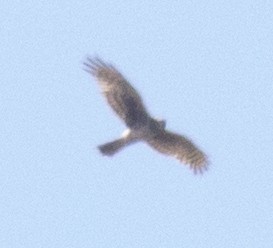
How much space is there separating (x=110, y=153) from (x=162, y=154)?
1520 mm

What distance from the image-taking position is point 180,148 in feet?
96.8

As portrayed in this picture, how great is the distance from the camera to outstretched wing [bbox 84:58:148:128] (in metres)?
28.2

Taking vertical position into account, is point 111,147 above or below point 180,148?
below

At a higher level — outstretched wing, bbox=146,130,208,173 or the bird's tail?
outstretched wing, bbox=146,130,208,173

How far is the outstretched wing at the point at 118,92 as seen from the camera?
28188 millimetres

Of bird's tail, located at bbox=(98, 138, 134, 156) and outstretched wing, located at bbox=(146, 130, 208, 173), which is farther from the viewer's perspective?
outstretched wing, located at bbox=(146, 130, 208, 173)

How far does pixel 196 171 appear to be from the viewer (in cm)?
2978

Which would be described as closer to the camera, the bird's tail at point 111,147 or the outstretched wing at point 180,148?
the bird's tail at point 111,147

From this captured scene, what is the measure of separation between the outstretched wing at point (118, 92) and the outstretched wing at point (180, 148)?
917 millimetres

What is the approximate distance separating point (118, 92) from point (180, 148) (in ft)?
6.13

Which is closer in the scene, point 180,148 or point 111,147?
point 111,147

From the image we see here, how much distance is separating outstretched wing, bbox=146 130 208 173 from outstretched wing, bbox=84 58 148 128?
3.01 ft

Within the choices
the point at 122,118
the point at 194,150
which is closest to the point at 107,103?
the point at 122,118

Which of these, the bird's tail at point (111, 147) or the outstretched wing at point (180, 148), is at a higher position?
the outstretched wing at point (180, 148)
